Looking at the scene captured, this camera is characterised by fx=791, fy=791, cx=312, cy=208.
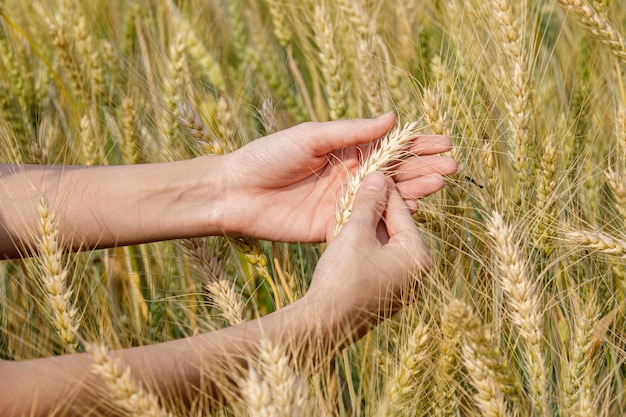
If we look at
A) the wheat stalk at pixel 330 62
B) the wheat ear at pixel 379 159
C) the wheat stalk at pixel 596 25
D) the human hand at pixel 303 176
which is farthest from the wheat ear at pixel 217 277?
the wheat stalk at pixel 596 25

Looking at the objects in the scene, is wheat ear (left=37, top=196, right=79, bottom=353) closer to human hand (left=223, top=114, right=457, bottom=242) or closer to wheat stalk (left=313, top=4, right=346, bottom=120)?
human hand (left=223, top=114, right=457, bottom=242)

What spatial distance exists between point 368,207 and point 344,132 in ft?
0.75

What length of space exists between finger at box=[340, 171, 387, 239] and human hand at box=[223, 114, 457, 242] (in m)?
0.11

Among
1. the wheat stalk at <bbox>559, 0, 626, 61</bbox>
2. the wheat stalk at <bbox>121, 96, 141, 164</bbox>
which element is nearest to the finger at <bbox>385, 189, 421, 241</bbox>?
the wheat stalk at <bbox>559, 0, 626, 61</bbox>

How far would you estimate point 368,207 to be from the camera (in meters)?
1.38

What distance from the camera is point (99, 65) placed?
2105 millimetres

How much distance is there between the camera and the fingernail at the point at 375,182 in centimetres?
142

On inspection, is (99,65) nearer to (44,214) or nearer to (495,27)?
(44,214)

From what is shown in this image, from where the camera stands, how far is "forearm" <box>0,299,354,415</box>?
3.55ft

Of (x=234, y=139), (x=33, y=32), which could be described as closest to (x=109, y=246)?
(x=234, y=139)

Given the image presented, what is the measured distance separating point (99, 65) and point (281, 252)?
815mm

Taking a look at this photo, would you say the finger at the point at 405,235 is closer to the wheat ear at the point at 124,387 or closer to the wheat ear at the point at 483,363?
the wheat ear at the point at 483,363

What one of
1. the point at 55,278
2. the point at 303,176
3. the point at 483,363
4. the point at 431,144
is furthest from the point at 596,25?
the point at 55,278

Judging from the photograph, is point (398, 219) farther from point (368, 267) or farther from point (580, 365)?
point (580, 365)
